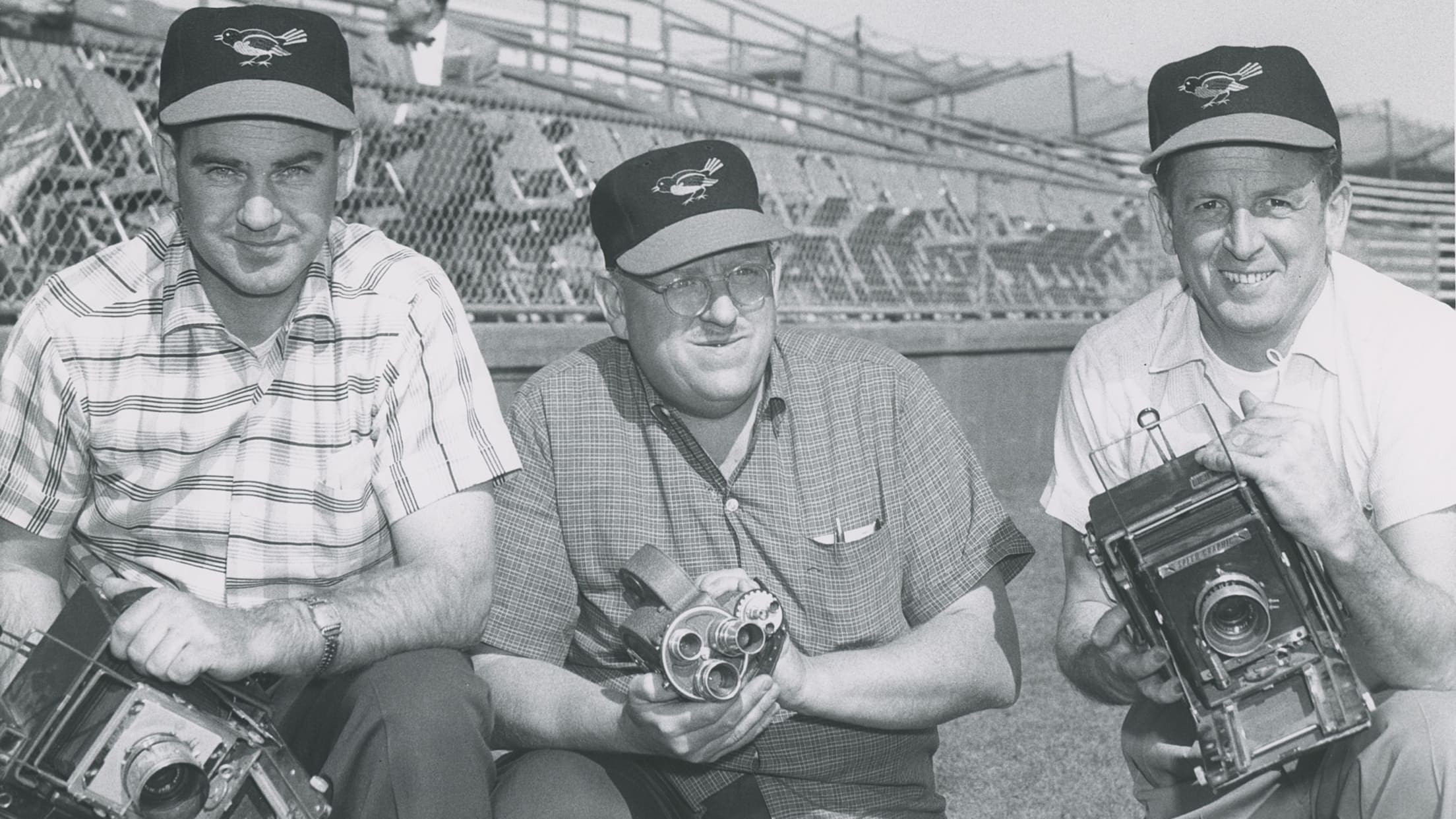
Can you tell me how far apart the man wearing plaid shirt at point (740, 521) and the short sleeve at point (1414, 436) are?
682 mm

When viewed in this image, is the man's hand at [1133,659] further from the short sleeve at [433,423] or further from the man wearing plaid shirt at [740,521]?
the short sleeve at [433,423]

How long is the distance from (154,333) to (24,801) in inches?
39.6

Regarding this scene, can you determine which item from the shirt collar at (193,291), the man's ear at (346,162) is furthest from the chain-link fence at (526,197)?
the man's ear at (346,162)

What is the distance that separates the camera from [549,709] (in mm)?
2705

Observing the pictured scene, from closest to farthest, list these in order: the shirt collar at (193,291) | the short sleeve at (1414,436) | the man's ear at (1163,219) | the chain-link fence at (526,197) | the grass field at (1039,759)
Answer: the short sleeve at (1414,436)
the shirt collar at (193,291)
the man's ear at (1163,219)
the grass field at (1039,759)
the chain-link fence at (526,197)

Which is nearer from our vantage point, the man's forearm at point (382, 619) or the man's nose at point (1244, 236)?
the man's forearm at point (382, 619)

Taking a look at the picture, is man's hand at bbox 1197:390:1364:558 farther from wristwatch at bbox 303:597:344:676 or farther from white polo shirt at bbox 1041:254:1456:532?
wristwatch at bbox 303:597:344:676

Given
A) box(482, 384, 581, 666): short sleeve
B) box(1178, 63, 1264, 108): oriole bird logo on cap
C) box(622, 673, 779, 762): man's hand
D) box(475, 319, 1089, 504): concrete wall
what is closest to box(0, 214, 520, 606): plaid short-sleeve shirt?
box(482, 384, 581, 666): short sleeve

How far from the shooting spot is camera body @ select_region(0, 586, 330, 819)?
6.77 feet

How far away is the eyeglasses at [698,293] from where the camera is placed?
284cm

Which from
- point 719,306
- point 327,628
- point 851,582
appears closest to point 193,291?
point 327,628

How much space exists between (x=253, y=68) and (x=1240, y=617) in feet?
6.62

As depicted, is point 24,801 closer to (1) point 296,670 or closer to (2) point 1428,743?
(1) point 296,670

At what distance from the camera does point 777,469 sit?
9.38 ft
